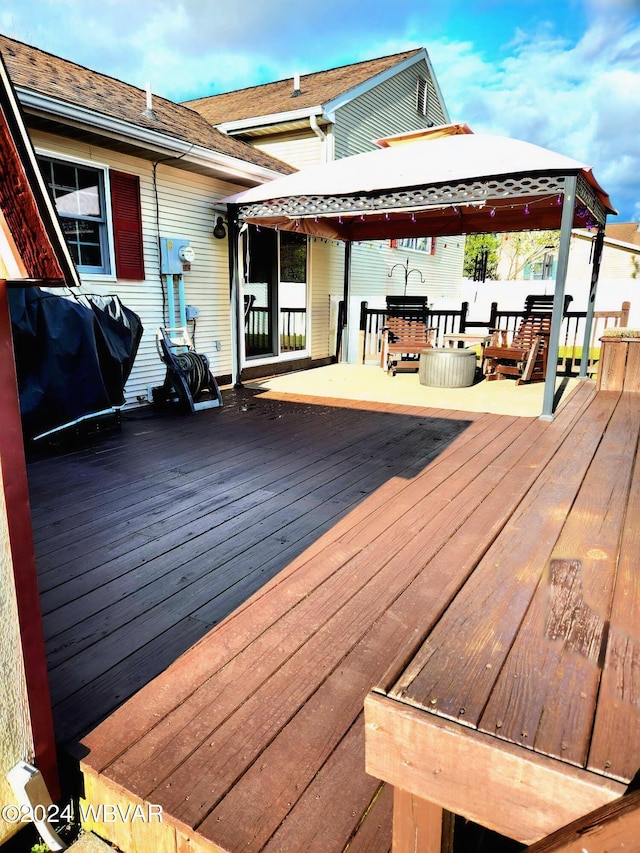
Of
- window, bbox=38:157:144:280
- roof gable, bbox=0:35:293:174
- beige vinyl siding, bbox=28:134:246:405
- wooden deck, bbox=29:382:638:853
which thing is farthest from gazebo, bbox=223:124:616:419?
wooden deck, bbox=29:382:638:853

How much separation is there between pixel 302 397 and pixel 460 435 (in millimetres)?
2301

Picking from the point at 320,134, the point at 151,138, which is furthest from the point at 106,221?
the point at 320,134

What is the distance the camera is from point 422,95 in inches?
472

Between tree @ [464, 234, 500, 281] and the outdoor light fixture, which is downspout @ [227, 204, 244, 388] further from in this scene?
tree @ [464, 234, 500, 281]

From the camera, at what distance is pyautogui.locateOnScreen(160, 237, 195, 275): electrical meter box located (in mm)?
6164

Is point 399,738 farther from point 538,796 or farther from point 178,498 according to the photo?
point 178,498

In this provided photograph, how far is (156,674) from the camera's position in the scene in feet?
5.61

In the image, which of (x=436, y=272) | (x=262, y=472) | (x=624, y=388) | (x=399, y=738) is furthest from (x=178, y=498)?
(x=436, y=272)

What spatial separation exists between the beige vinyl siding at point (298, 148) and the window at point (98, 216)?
4519mm

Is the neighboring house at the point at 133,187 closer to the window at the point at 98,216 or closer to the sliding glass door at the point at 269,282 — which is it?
the window at the point at 98,216

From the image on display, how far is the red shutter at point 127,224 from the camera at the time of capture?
561 centimetres

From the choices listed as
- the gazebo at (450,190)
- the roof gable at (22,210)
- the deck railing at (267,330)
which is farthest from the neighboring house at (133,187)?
the roof gable at (22,210)

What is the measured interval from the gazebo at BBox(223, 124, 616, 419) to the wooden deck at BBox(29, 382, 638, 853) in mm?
2561

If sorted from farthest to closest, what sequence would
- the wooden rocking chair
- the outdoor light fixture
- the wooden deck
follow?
the wooden rocking chair
the outdoor light fixture
the wooden deck
